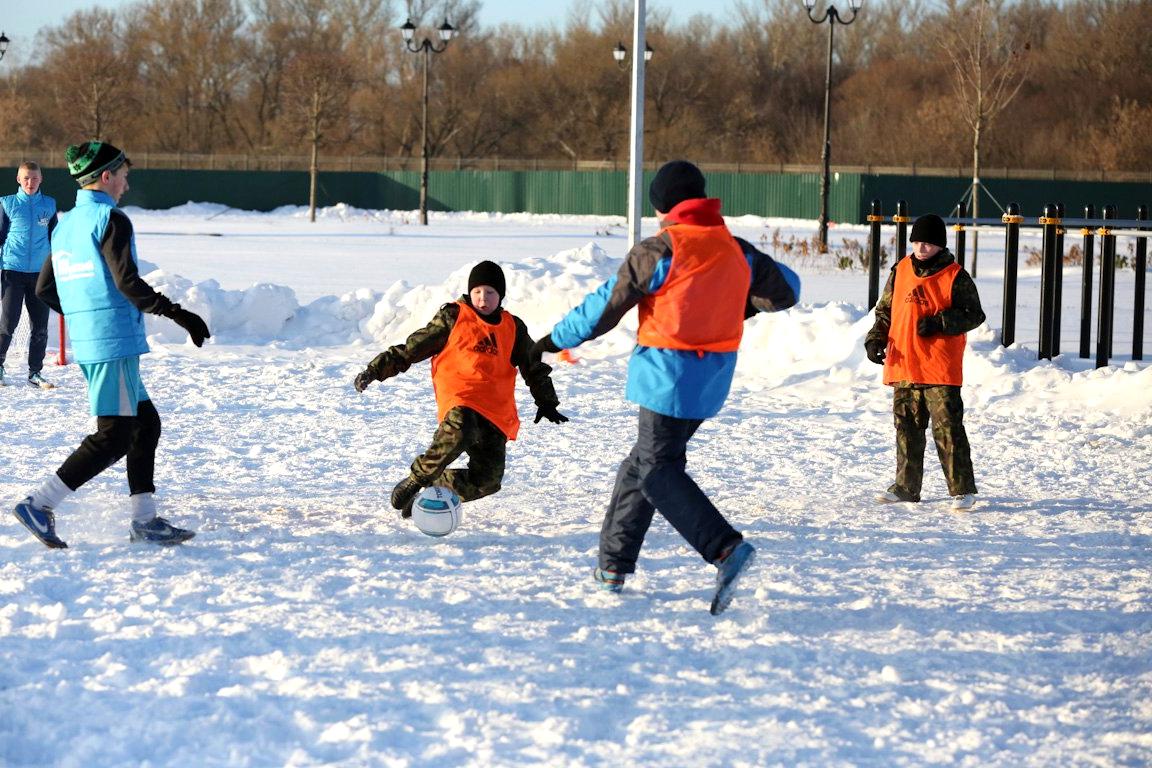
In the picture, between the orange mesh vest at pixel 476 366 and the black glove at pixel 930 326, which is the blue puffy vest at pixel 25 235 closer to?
the orange mesh vest at pixel 476 366

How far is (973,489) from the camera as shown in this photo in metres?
6.57

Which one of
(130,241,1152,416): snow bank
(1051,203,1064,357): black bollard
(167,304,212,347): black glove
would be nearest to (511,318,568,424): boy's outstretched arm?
(167,304,212,347): black glove

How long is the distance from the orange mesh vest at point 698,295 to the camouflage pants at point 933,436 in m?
2.12

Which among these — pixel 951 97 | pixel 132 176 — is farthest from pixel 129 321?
pixel 951 97

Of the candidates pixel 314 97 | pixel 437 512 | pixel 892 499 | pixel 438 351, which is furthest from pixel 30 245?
pixel 314 97

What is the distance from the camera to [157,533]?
561 cm

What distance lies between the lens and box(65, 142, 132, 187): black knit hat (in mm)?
5488

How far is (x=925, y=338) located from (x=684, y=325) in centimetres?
219

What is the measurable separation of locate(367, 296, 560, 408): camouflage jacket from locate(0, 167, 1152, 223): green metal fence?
1404 inches

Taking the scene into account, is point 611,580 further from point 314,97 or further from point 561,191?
point 561,191

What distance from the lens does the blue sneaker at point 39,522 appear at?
214 inches

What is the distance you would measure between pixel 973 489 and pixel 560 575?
2.21 metres

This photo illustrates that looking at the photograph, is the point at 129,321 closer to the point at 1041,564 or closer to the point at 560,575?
the point at 560,575

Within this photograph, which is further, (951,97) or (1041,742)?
(951,97)
